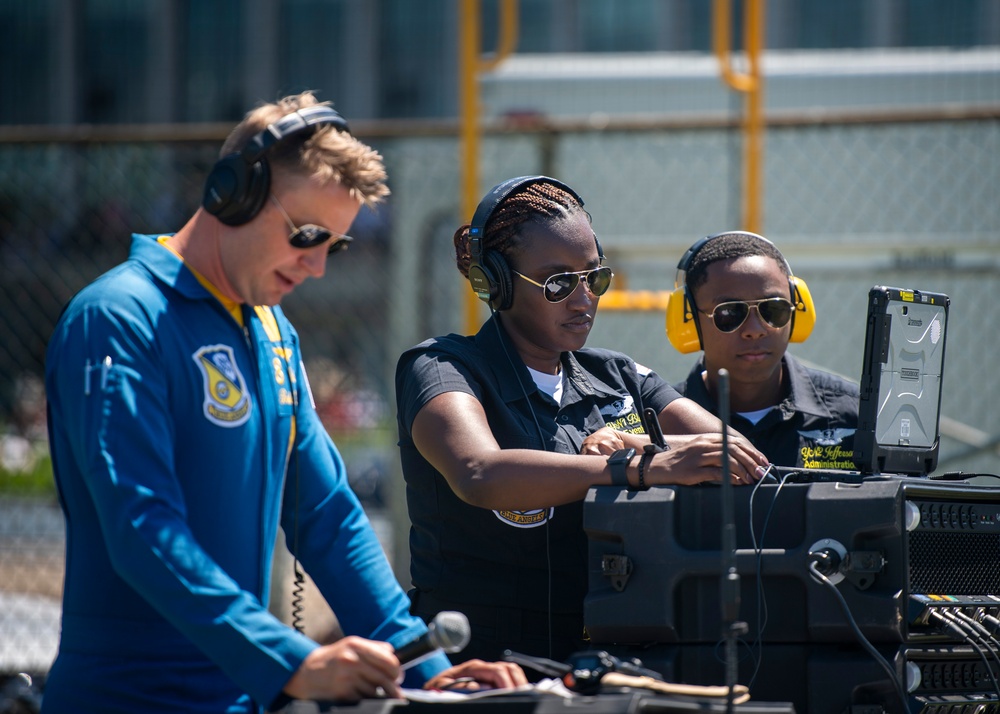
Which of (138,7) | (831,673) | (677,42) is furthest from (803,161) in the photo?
(138,7)

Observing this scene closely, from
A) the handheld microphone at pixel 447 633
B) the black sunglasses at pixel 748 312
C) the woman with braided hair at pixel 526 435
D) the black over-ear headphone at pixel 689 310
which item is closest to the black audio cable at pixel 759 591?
the woman with braided hair at pixel 526 435

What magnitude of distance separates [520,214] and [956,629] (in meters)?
1.41

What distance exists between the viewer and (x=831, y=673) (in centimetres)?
234

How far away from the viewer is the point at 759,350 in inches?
132

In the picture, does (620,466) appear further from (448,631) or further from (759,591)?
(448,631)

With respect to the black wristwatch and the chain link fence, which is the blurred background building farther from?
the black wristwatch

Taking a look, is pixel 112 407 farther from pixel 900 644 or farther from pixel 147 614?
pixel 900 644

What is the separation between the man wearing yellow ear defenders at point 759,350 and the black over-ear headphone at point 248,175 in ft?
5.05

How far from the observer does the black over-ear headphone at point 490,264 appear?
298 centimetres

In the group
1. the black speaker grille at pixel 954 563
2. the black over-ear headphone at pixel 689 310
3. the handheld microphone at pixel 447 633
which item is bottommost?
the black speaker grille at pixel 954 563

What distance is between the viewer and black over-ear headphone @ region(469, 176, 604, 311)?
2984mm

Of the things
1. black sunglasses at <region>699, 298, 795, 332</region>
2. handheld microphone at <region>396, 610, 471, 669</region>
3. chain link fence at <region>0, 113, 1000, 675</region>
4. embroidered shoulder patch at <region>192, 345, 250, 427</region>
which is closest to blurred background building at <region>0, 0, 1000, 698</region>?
chain link fence at <region>0, 113, 1000, 675</region>

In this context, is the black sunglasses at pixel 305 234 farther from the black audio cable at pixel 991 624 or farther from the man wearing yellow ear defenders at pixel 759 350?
the black audio cable at pixel 991 624

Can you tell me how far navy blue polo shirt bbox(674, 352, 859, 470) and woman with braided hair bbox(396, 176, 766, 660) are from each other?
323 mm
